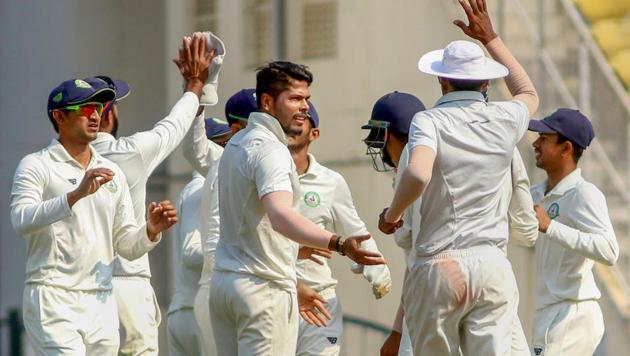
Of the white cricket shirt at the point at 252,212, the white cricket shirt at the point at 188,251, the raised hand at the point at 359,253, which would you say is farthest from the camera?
the white cricket shirt at the point at 188,251

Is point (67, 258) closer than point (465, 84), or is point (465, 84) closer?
point (465, 84)

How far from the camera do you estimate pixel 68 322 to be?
27.6 ft

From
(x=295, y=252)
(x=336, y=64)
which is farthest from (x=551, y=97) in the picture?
(x=295, y=252)

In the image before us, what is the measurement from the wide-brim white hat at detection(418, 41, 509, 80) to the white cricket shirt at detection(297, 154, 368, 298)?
197cm

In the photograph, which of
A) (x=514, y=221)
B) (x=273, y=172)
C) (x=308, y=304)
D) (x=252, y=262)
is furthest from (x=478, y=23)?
(x=308, y=304)

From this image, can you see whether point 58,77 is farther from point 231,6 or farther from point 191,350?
point 191,350

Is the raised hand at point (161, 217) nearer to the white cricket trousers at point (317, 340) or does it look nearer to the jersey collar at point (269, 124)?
the jersey collar at point (269, 124)

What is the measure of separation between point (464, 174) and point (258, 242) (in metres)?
1.01

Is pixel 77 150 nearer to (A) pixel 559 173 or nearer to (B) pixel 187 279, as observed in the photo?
(B) pixel 187 279

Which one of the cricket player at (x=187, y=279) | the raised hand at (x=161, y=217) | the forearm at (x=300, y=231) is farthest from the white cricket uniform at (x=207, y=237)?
the forearm at (x=300, y=231)

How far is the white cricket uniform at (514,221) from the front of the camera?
7730 millimetres

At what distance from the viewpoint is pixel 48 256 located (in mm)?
8469

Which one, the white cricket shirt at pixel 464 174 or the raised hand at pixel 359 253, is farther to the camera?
the white cricket shirt at pixel 464 174

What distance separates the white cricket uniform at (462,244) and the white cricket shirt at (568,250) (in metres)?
1.68
